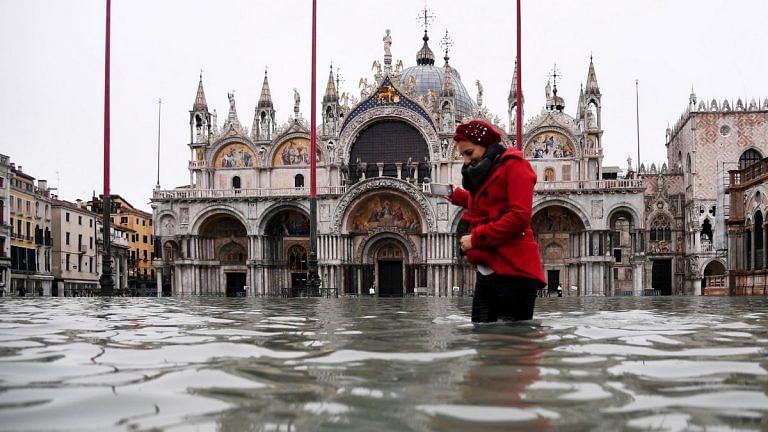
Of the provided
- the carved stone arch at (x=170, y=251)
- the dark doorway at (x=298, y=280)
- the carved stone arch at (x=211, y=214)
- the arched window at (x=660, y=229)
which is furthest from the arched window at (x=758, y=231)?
the carved stone arch at (x=170, y=251)

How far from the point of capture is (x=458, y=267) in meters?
41.6

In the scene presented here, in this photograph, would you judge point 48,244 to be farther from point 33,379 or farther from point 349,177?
point 33,379

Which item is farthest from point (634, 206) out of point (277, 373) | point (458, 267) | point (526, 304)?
Result: point (277, 373)

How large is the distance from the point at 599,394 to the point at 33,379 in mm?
2486

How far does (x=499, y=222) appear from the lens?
6.47m

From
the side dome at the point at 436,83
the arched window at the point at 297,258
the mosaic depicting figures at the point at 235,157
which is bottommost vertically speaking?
the arched window at the point at 297,258

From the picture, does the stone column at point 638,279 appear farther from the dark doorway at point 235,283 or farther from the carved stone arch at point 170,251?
the carved stone arch at point 170,251

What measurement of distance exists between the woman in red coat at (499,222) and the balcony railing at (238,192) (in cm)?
3540

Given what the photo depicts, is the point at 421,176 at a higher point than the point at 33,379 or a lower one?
higher

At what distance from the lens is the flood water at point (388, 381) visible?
268 cm

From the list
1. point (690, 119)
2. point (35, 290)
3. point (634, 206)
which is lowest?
point (35, 290)

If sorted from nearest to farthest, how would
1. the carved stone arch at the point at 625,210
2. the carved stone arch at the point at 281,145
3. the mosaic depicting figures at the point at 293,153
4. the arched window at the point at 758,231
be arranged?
the arched window at the point at 758,231, the carved stone arch at the point at 625,210, the carved stone arch at the point at 281,145, the mosaic depicting figures at the point at 293,153

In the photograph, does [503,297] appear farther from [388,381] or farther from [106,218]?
[106,218]

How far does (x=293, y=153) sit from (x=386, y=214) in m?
6.22
